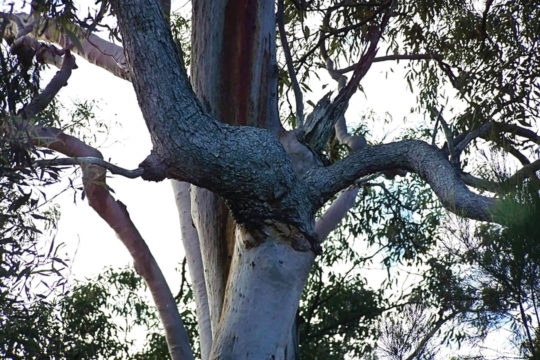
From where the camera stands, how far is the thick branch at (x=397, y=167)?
396 cm

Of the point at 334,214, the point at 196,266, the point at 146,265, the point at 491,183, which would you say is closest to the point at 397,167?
the point at 491,183

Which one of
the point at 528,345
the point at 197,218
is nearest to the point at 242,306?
the point at 197,218

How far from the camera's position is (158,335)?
873cm

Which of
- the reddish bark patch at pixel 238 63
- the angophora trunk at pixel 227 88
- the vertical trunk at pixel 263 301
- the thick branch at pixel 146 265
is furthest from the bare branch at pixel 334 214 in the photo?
the vertical trunk at pixel 263 301

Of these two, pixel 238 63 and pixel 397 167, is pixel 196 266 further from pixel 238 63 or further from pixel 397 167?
pixel 397 167

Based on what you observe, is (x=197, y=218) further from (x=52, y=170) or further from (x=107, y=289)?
(x=107, y=289)

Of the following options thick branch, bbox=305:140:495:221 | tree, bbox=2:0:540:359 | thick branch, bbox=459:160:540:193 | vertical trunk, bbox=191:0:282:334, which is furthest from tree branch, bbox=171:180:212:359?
thick branch, bbox=459:160:540:193

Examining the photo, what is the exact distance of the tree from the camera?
12.1 ft

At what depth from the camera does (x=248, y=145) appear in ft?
12.6

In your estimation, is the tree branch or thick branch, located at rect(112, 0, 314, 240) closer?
thick branch, located at rect(112, 0, 314, 240)

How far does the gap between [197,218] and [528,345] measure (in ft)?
6.13

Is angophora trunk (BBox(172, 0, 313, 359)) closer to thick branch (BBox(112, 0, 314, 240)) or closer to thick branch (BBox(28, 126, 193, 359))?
thick branch (BBox(112, 0, 314, 240))

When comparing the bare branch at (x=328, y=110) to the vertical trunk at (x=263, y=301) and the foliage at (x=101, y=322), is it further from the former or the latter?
the foliage at (x=101, y=322)

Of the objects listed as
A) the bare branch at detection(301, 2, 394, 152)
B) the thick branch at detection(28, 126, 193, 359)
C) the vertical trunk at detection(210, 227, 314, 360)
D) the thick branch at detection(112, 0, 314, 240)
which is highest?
the thick branch at detection(28, 126, 193, 359)
